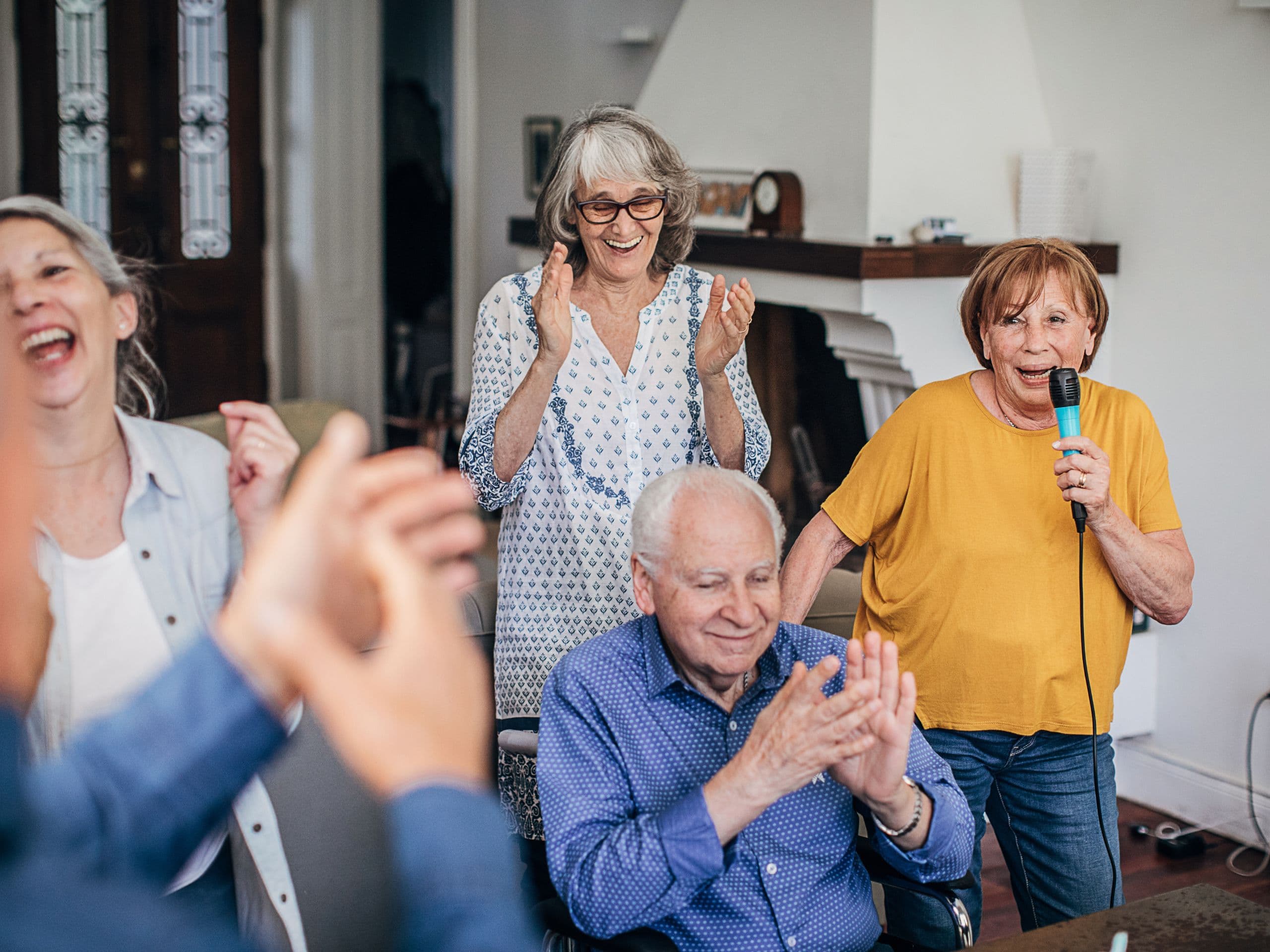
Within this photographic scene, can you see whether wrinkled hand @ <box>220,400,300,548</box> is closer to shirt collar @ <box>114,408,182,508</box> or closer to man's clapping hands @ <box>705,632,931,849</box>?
shirt collar @ <box>114,408,182,508</box>

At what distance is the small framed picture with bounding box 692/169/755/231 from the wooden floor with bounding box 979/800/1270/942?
6.82 feet

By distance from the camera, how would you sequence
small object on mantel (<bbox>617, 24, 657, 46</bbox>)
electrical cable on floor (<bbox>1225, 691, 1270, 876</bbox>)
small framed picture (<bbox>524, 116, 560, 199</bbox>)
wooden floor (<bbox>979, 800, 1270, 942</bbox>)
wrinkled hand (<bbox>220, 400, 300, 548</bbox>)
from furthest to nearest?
small framed picture (<bbox>524, 116, 560, 199</bbox>)
small object on mantel (<bbox>617, 24, 657, 46</bbox>)
electrical cable on floor (<bbox>1225, 691, 1270, 876</bbox>)
wooden floor (<bbox>979, 800, 1270, 942</bbox>)
wrinkled hand (<bbox>220, 400, 300, 548</bbox>)

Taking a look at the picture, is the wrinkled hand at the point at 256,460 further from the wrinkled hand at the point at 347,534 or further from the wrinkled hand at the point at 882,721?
the wrinkled hand at the point at 882,721

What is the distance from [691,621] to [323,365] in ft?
17.9

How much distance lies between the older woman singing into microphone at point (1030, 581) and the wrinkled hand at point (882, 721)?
34 centimetres

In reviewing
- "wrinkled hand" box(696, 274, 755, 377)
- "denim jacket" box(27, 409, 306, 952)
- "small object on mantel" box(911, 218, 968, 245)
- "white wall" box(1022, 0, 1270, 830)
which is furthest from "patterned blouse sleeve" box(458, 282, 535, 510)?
"white wall" box(1022, 0, 1270, 830)

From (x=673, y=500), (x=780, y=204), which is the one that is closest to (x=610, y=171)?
(x=673, y=500)

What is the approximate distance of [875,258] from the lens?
10.8 feet

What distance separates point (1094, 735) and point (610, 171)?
112 cm

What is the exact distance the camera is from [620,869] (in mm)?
1479

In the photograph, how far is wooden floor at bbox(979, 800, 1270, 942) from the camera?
113 inches

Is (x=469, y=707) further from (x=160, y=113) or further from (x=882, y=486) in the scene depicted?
(x=160, y=113)

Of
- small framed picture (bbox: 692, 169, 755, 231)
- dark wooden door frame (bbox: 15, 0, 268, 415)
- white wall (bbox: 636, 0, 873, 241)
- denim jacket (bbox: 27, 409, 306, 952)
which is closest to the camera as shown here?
denim jacket (bbox: 27, 409, 306, 952)

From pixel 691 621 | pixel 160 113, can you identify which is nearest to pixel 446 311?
pixel 160 113
